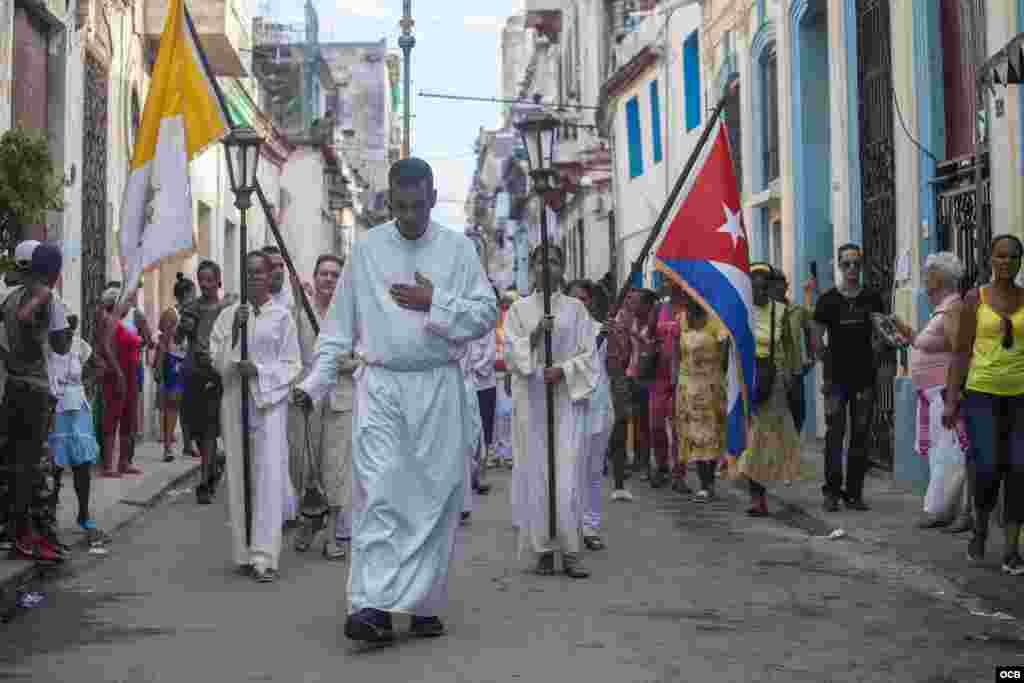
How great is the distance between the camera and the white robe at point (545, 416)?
937 cm

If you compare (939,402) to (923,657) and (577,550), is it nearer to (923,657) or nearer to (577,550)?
(577,550)

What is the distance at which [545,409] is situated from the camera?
9.80 metres

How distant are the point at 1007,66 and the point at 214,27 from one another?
18.3 metres

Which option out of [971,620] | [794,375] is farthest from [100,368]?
[971,620]

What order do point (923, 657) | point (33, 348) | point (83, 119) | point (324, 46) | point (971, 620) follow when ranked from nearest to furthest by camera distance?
point (923, 657)
point (971, 620)
point (33, 348)
point (83, 119)
point (324, 46)

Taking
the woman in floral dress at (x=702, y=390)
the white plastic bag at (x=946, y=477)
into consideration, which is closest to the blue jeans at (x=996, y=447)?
the white plastic bag at (x=946, y=477)

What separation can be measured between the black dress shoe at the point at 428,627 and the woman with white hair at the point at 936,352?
437 centimetres

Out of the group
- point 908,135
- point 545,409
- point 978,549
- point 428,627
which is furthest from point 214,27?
point 428,627

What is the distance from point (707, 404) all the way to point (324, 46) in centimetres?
6844

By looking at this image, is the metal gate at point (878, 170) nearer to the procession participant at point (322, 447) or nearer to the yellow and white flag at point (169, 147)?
the procession participant at point (322, 447)

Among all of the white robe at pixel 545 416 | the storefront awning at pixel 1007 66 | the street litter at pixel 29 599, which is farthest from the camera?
the white robe at pixel 545 416

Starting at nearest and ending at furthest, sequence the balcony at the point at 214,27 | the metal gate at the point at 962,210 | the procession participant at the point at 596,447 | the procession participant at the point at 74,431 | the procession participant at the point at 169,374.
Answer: the procession participant at the point at 74,431 → the procession participant at the point at 596,447 → the metal gate at the point at 962,210 → the procession participant at the point at 169,374 → the balcony at the point at 214,27

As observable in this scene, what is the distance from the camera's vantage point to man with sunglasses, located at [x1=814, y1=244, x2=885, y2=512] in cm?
1201

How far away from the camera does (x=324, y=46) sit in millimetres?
79375
